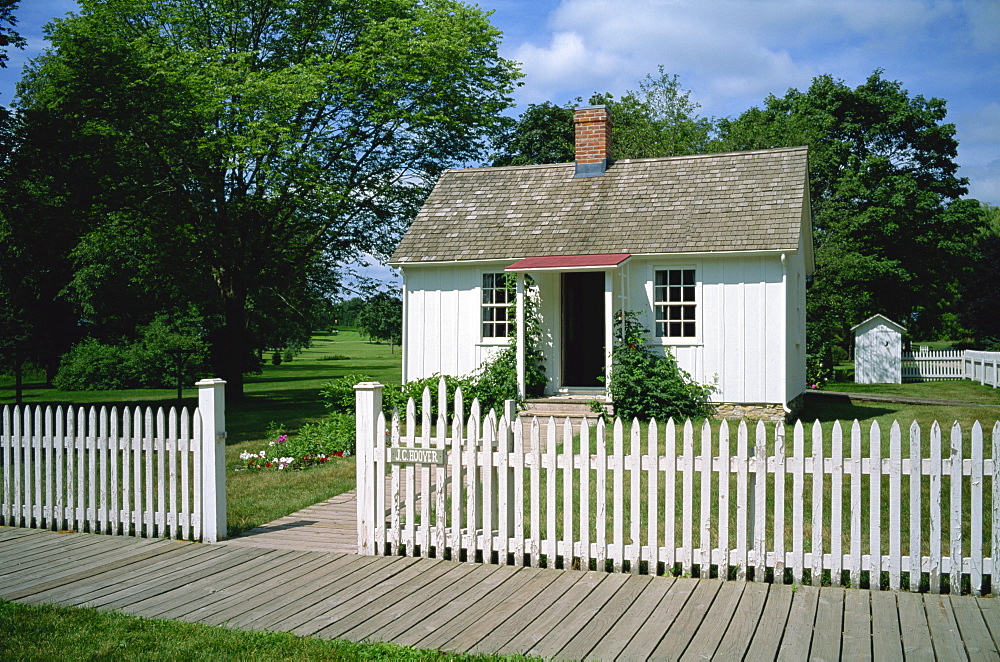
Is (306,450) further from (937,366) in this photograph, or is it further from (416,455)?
(937,366)

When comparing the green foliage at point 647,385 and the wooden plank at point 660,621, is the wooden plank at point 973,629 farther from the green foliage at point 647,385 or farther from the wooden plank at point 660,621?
the green foliage at point 647,385

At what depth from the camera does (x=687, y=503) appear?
19.0ft

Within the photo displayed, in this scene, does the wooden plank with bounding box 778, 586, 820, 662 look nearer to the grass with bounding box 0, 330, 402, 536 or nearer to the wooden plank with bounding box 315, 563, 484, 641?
the wooden plank with bounding box 315, 563, 484, 641

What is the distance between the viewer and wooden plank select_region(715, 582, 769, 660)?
14.8ft

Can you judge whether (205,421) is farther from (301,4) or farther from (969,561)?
(301,4)

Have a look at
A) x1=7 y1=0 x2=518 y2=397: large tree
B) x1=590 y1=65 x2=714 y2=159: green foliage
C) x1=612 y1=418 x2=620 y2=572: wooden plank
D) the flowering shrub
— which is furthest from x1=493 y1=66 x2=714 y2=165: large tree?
x1=612 y1=418 x2=620 y2=572: wooden plank

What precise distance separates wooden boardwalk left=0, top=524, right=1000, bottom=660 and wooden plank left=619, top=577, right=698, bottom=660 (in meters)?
0.01

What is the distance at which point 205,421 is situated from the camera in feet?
22.9

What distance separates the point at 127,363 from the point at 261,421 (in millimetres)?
13986

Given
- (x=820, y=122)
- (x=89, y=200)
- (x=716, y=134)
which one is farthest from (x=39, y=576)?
(x=820, y=122)

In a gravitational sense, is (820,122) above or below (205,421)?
above

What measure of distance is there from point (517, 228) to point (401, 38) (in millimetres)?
8316

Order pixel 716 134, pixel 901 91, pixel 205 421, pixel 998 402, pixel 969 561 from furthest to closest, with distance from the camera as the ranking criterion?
pixel 901 91, pixel 716 134, pixel 998 402, pixel 205 421, pixel 969 561

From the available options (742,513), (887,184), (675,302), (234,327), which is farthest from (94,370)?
(887,184)
